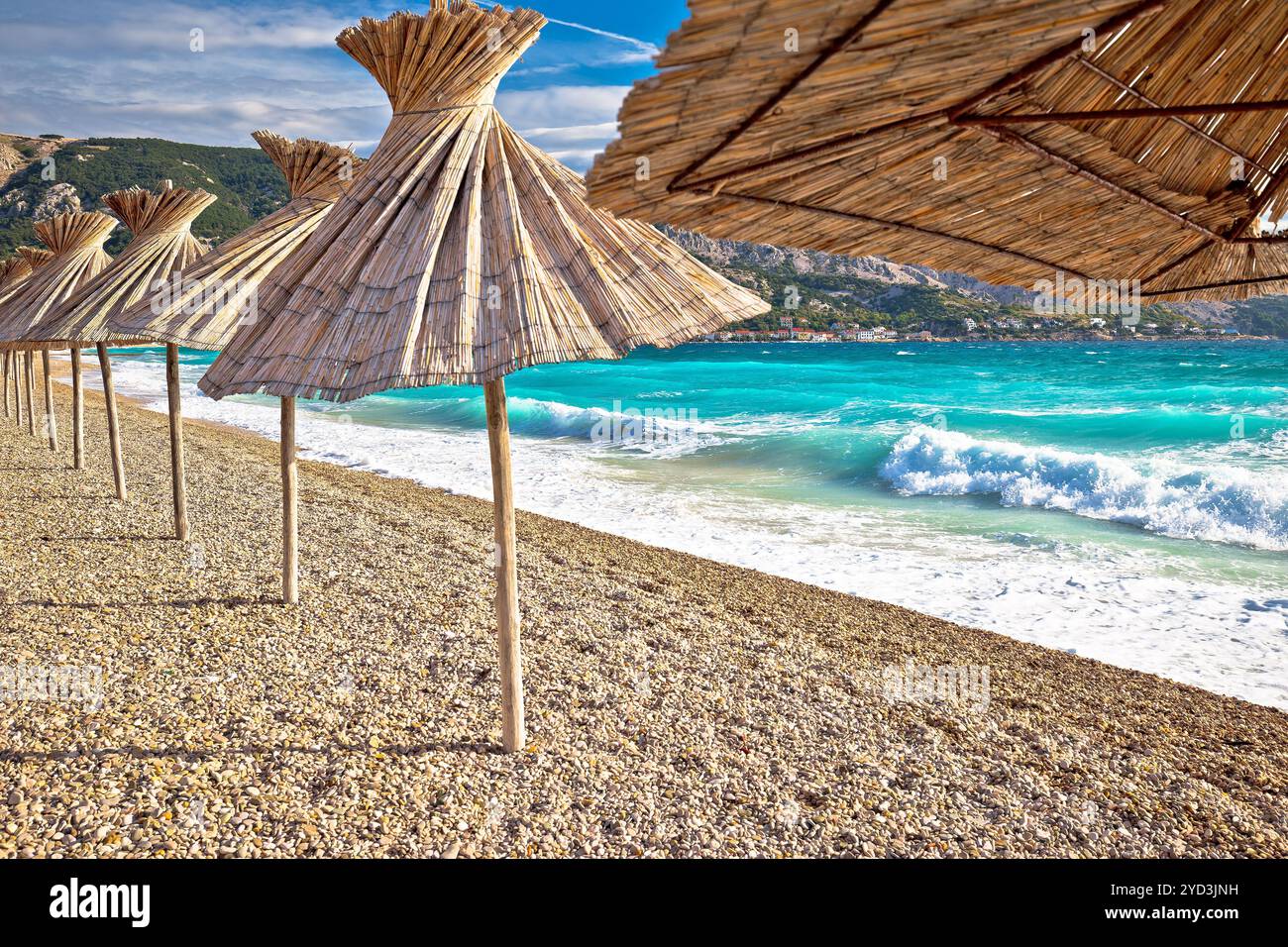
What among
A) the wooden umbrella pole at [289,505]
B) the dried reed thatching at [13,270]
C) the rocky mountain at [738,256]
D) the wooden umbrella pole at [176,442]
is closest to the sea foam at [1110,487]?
the wooden umbrella pole at [289,505]

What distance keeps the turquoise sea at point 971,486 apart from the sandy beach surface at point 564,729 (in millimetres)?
1214

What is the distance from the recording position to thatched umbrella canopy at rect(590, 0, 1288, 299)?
63.4 inches

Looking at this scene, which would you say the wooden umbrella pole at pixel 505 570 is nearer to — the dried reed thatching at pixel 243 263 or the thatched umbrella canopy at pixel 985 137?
the thatched umbrella canopy at pixel 985 137

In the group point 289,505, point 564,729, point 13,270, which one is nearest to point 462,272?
point 564,729

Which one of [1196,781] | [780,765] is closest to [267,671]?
[780,765]

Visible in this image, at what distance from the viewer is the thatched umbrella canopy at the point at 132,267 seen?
647 centimetres

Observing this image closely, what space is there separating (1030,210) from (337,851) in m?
3.65

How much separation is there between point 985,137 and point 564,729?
11.0 ft

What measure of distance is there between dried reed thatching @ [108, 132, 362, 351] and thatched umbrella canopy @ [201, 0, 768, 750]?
95 centimetres

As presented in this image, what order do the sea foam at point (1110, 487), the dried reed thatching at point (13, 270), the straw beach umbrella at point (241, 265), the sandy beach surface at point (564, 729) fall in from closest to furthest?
the sandy beach surface at point (564, 729) → the straw beach umbrella at point (241, 265) → the sea foam at point (1110, 487) → the dried reed thatching at point (13, 270)

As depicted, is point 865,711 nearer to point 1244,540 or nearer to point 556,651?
point 556,651

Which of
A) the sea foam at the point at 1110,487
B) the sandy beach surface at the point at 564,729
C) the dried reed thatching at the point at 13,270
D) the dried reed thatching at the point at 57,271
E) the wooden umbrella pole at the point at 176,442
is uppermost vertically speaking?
the dried reed thatching at the point at 13,270

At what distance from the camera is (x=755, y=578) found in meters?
7.66
